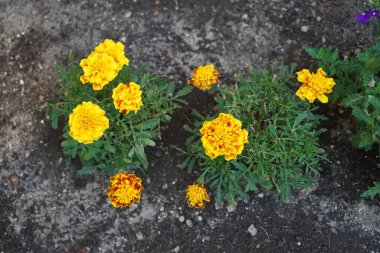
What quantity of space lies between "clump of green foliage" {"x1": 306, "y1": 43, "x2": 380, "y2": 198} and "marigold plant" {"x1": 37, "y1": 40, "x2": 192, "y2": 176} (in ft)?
3.03

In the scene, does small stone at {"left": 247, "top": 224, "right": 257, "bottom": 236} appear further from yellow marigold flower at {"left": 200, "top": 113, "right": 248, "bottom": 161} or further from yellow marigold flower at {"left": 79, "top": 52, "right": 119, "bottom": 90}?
yellow marigold flower at {"left": 79, "top": 52, "right": 119, "bottom": 90}

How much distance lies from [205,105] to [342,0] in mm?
1403

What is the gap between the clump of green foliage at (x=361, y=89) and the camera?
287cm

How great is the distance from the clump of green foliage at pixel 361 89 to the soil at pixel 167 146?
0.23 meters

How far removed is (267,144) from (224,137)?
454 millimetres

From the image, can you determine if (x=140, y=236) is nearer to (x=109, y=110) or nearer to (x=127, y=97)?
(x=109, y=110)

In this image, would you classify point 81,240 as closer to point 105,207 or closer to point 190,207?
point 105,207

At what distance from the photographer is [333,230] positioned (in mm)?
3158

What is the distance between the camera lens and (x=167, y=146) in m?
3.32

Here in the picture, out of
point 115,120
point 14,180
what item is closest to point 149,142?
point 115,120

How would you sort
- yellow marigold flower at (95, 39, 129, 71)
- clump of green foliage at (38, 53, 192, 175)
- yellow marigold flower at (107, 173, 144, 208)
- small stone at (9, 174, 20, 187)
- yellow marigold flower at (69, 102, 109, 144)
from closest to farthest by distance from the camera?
yellow marigold flower at (69, 102, 109, 144), yellow marigold flower at (95, 39, 129, 71), yellow marigold flower at (107, 173, 144, 208), clump of green foliage at (38, 53, 192, 175), small stone at (9, 174, 20, 187)

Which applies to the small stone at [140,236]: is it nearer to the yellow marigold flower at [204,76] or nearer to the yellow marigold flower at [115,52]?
the yellow marigold flower at [204,76]

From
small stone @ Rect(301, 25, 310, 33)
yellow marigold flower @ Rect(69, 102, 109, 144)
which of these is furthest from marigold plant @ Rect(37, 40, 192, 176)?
small stone @ Rect(301, 25, 310, 33)

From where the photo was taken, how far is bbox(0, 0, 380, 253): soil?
3170 mm
